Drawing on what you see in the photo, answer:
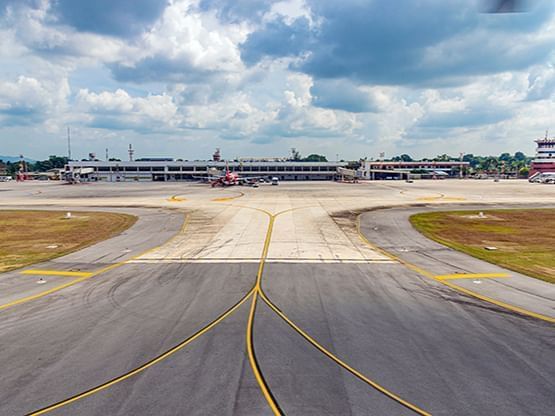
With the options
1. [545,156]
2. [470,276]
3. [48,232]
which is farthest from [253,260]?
[545,156]

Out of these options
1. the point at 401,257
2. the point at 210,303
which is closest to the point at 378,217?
the point at 401,257

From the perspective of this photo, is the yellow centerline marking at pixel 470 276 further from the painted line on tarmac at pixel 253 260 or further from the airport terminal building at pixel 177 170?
the airport terminal building at pixel 177 170

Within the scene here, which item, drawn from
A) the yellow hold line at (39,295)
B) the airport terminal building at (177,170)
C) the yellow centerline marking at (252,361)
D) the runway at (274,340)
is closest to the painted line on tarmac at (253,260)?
the runway at (274,340)

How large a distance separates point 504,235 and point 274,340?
3533cm

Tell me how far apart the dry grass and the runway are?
4269 millimetres

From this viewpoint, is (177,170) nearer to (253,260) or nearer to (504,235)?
(504,235)

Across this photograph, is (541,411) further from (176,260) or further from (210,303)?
(176,260)

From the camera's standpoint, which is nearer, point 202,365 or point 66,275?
point 202,365

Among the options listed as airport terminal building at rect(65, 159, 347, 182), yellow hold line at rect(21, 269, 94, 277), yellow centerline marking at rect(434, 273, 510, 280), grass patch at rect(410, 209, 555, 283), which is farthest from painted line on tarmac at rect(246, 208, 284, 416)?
airport terminal building at rect(65, 159, 347, 182)

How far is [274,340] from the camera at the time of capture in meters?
15.3

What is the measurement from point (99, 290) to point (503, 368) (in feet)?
69.1

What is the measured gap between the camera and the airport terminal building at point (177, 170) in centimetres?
18875

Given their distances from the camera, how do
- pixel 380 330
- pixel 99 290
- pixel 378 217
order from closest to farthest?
pixel 380 330, pixel 99 290, pixel 378 217

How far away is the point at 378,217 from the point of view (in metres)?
51.8
